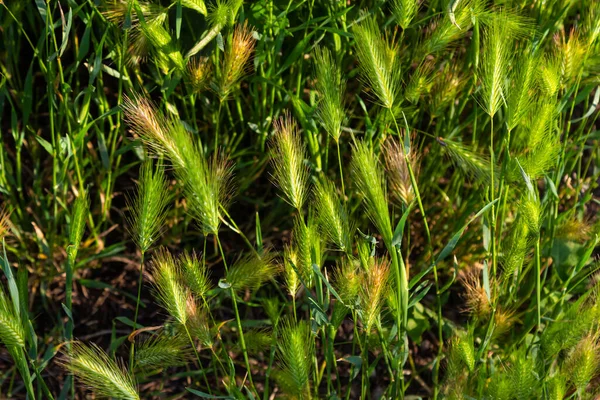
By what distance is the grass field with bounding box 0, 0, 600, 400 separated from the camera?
3.08 feet

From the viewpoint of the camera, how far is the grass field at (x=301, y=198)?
0.94m

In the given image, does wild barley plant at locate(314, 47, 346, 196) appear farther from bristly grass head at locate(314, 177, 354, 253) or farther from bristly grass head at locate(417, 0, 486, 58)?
bristly grass head at locate(417, 0, 486, 58)

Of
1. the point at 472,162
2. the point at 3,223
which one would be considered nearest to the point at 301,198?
the point at 472,162

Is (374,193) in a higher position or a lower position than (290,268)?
higher

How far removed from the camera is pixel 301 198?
0.94m

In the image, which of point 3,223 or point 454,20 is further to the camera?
point 3,223

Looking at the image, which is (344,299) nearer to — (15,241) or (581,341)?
(581,341)

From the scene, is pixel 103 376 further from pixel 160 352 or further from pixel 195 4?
pixel 195 4

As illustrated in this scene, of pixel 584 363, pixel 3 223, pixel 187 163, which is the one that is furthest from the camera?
pixel 3 223

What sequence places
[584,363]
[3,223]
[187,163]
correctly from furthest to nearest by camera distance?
[3,223], [584,363], [187,163]

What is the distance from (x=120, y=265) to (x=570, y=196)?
32.3 inches

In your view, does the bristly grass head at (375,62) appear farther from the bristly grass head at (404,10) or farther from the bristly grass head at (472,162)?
the bristly grass head at (472,162)

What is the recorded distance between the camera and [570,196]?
Result: 1.50 metres

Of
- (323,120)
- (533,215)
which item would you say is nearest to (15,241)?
(323,120)
